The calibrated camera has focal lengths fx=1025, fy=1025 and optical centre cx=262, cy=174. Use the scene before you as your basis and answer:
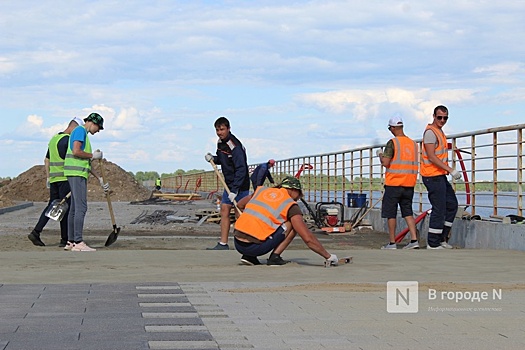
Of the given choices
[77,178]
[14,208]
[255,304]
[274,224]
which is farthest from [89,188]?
[255,304]

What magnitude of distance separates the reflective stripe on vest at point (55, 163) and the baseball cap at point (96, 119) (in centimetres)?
73

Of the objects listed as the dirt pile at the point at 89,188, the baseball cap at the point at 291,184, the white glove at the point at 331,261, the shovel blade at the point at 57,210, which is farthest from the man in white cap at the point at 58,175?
the dirt pile at the point at 89,188

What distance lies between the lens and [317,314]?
24.0 feet

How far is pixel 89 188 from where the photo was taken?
57281 millimetres

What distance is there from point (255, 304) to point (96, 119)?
21.2 feet

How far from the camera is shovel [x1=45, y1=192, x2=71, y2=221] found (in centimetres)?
1377

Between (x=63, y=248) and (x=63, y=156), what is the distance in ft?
4.18

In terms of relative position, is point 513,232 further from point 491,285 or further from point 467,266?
point 491,285

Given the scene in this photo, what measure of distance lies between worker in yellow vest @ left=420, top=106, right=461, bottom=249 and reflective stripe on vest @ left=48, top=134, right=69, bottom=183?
501 centimetres

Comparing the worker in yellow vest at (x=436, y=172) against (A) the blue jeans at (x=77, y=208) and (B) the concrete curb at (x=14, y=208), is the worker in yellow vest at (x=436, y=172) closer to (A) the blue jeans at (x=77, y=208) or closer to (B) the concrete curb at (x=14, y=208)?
(A) the blue jeans at (x=77, y=208)

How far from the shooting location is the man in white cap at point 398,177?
14711mm

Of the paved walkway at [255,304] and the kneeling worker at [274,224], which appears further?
the kneeling worker at [274,224]

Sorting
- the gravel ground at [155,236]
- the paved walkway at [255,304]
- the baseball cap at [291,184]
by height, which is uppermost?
the baseball cap at [291,184]

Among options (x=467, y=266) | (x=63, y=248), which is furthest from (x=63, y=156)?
(x=467, y=266)
